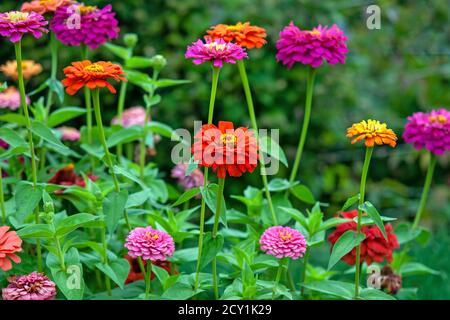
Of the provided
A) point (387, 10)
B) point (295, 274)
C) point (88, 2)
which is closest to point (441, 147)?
point (295, 274)

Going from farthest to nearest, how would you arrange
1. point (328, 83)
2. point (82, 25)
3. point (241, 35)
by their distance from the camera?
point (328, 83)
point (82, 25)
point (241, 35)

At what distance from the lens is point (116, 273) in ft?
4.11

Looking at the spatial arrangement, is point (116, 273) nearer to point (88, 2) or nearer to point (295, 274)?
point (295, 274)

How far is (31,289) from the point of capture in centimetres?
117

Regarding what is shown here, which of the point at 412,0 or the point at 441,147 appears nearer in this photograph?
the point at 441,147

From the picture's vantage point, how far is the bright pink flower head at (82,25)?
4.61 feet

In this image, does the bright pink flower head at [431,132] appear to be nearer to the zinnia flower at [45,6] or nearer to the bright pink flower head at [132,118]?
the bright pink flower head at [132,118]

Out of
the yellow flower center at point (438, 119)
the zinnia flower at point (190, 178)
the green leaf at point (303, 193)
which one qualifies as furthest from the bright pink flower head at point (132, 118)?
the yellow flower center at point (438, 119)

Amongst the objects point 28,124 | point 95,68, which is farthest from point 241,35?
point 28,124

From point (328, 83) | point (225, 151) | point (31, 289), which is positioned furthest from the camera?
point (328, 83)

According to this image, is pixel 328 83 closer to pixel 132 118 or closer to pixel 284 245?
pixel 132 118

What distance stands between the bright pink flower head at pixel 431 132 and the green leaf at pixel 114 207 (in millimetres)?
620

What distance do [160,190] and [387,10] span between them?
6.46 ft

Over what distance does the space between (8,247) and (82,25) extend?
0.49 meters
